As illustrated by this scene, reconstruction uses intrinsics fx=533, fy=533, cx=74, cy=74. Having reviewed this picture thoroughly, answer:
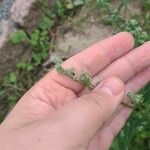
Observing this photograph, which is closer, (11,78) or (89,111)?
(89,111)

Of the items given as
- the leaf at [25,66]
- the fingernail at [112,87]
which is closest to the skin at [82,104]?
the fingernail at [112,87]

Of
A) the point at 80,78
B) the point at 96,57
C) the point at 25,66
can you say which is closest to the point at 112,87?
the point at 80,78

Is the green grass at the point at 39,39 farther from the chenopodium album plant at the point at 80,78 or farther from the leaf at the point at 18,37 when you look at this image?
the chenopodium album plant at the point at 80,78

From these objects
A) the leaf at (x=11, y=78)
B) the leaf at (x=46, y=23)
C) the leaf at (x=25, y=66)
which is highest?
the leaf at (x=46, y=23)

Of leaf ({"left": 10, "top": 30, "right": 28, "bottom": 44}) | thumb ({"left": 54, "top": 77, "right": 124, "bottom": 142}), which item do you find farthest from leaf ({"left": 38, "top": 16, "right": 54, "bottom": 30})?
thumb ({"left": 54, "top": 77, "right": 124, "bottom": 142})

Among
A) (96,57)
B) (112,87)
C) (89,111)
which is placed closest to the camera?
(89,111)

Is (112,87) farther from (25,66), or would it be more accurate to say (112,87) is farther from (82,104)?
(25,66)
